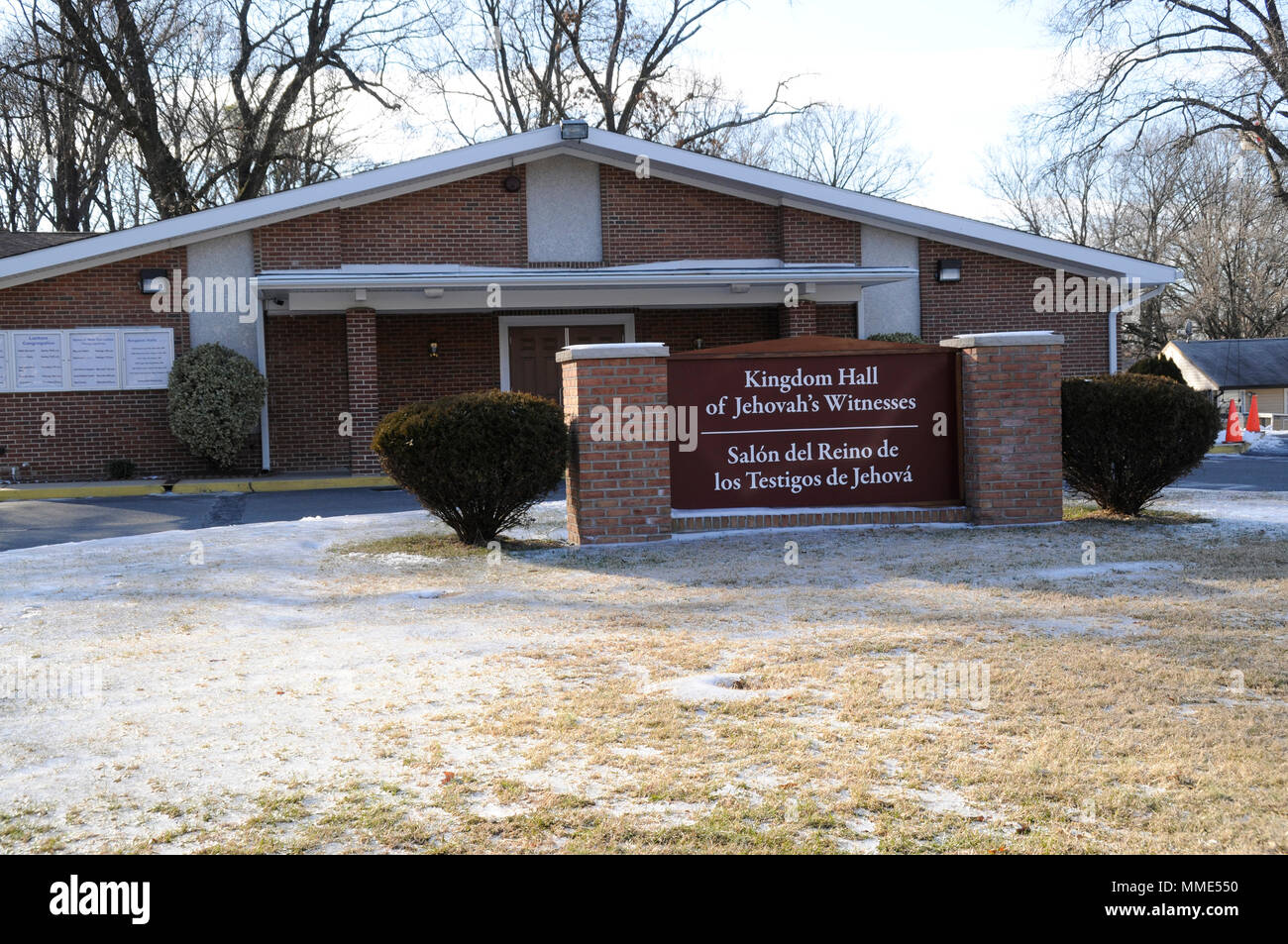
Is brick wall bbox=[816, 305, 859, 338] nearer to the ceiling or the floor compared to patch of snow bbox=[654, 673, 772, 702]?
nearer to the ceiling

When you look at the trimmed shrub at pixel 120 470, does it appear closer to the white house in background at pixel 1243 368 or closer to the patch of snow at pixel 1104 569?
the patch of snow at pixel 1104 569

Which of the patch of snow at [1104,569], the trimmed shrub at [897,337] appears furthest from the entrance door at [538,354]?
the patch of snow at [1104,569]

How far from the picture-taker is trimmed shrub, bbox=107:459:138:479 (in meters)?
18.1

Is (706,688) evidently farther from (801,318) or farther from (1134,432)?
(801,318)

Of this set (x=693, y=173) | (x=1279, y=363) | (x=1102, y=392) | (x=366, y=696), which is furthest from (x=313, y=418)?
(x=1279, y=363)

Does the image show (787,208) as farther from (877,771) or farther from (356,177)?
(877,771)

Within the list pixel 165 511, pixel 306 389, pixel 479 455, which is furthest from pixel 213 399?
pixel 479 455

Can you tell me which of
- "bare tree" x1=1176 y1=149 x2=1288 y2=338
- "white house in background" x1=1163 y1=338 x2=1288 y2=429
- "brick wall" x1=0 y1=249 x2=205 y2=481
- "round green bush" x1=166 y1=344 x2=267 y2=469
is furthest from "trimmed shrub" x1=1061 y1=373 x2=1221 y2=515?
"bare tree" x1=1176 y1=149 x2=1288 y2=338

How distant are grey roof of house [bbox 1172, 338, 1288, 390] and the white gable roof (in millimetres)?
25858

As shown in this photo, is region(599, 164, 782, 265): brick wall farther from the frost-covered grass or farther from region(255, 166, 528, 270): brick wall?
the frost-covered grass

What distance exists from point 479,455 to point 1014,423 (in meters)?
4.56

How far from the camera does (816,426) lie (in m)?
10.5

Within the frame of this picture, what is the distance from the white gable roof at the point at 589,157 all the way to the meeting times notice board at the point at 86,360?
95 cm

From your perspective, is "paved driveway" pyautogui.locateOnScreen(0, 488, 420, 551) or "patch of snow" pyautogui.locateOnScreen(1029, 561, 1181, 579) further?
"paved driveway" pyautogui.locateOnScreen(0, 488, 420, 551)
